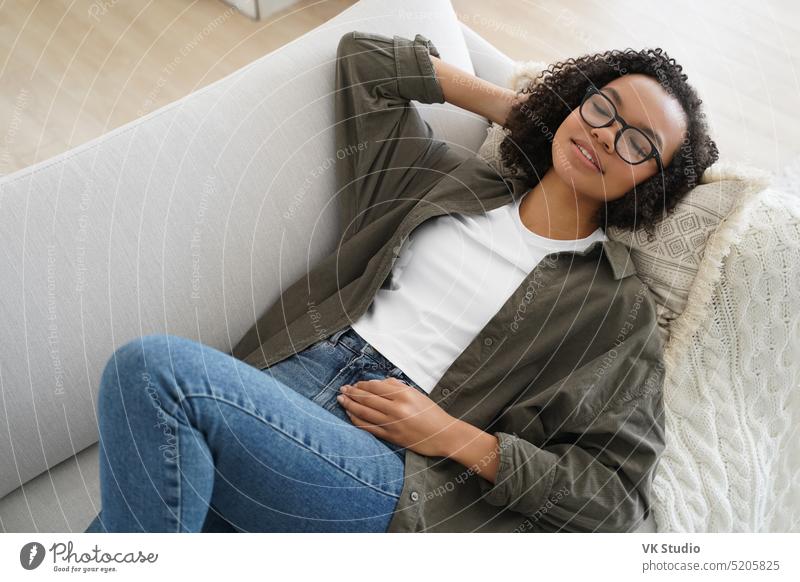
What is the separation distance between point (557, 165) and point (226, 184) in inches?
13.8

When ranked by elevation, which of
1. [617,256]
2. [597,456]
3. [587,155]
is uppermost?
[587,155]

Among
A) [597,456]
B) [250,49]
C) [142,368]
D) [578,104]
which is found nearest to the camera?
[142,368]

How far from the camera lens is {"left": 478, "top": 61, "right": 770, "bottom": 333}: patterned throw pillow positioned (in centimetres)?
76

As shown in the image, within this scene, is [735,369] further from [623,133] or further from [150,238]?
[150,238]

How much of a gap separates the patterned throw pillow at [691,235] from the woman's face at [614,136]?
7 centimetres

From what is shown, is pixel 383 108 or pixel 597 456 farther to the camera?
pixel 383 108

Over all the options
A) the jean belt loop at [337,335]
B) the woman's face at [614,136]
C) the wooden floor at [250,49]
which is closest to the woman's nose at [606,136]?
the woman's face at [614,136]

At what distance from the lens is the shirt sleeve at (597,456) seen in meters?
0.68

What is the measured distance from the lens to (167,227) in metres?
0.77

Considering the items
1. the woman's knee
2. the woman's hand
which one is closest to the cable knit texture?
the woman's hand

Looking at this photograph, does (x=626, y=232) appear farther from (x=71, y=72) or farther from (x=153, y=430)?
(x=71, y=72)

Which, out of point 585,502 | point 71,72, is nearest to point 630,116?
point 585,502

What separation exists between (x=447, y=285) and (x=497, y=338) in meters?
0.08

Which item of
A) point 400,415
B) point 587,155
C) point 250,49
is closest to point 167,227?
point 400,415
